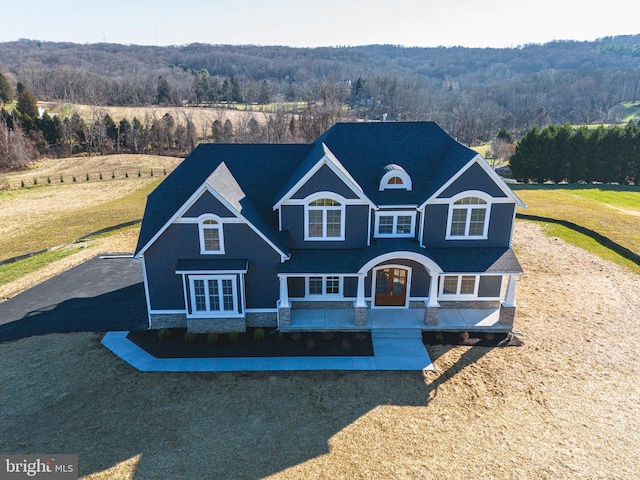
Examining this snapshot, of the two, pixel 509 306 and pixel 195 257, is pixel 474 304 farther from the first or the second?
pixel 195 257

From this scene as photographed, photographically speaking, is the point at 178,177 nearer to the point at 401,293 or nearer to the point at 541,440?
the point at 401,293

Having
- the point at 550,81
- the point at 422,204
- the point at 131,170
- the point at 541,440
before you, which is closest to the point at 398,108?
the point at 550,81

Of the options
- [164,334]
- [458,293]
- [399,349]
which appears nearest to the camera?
[399,349]

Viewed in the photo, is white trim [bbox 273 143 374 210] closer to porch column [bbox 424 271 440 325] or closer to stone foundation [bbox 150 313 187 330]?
porch column [bbox 424 271 440 325]

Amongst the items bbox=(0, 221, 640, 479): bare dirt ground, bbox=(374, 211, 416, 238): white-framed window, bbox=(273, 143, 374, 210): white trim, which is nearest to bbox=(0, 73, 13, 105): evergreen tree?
bbox=(0, 221, 640, 479): bare dirt ground

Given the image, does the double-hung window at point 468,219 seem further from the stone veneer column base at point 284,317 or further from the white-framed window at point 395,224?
the stone veneer column base at point 284,317

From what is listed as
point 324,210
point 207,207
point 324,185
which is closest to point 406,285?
point 324,210
